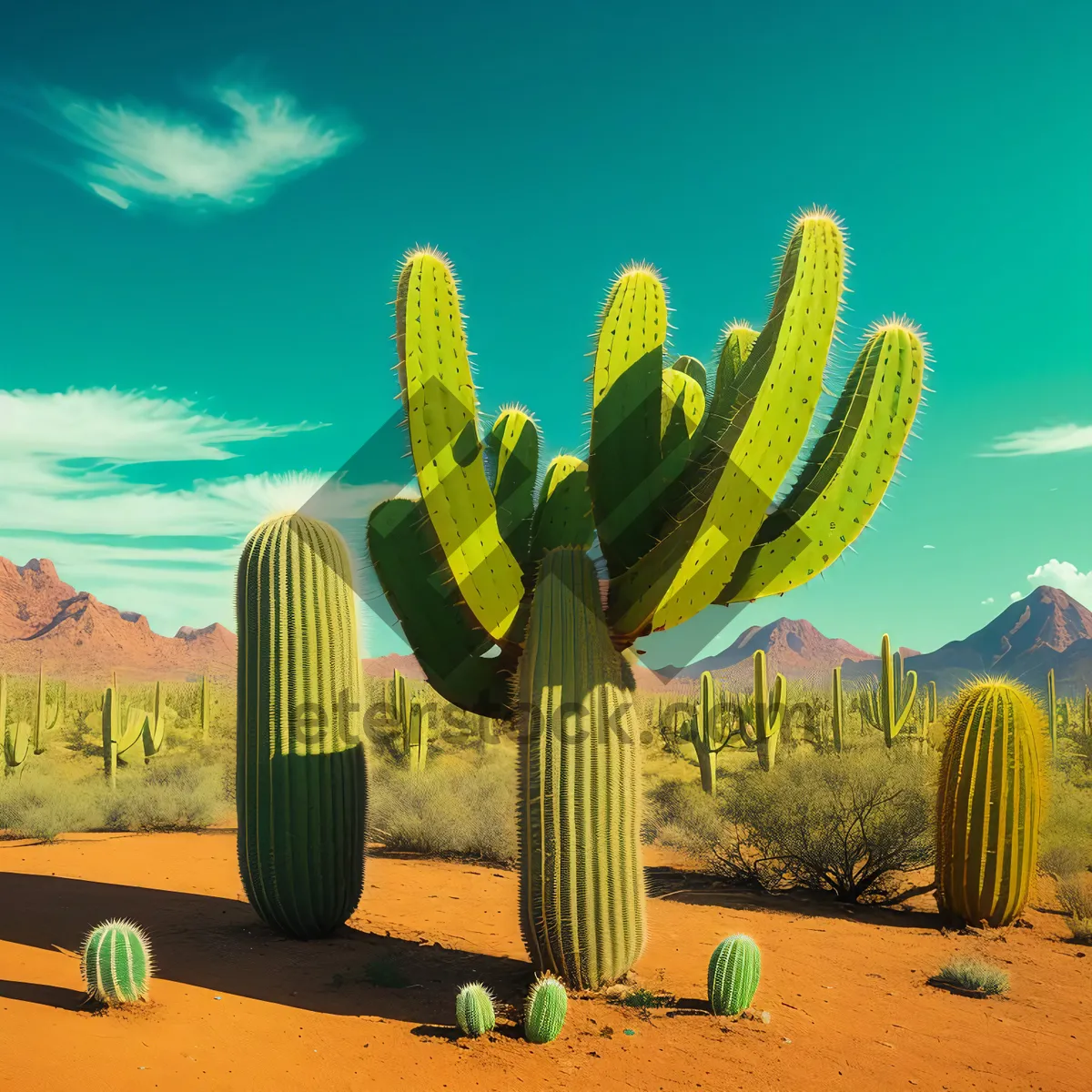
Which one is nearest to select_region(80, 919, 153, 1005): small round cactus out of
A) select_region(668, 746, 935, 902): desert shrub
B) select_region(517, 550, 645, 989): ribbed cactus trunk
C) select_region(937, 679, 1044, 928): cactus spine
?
select_region(517, 550, 645, 989): ribbed cactus trunk

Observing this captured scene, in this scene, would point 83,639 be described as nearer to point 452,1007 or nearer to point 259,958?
point 259,958

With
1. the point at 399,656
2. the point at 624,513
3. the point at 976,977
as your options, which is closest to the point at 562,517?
the point at 624,513

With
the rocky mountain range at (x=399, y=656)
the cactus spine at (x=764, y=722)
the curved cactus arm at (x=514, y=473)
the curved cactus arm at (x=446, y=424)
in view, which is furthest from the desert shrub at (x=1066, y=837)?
the rocky mountain range at (x=399, y=656)

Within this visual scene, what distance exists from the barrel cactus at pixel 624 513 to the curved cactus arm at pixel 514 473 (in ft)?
0.20

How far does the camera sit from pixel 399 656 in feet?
171

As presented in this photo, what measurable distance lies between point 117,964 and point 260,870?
1516 mm

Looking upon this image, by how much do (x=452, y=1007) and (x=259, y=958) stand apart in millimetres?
1601

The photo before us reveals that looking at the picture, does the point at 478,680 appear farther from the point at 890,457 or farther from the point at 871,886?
the point at 871,886

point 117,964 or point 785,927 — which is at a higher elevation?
point 117,964

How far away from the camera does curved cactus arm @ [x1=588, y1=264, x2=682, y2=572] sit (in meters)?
5.50

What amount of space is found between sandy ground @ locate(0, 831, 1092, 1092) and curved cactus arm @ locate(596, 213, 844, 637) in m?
2.44

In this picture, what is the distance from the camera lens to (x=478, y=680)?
6.52 m

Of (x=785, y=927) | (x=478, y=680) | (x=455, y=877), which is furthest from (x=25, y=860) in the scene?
(x=785, y=927)

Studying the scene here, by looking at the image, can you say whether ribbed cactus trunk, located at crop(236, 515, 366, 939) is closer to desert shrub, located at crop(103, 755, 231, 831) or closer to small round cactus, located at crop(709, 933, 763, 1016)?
Answer: small round cactus, located at crop(709, 933, 763, 1016)
